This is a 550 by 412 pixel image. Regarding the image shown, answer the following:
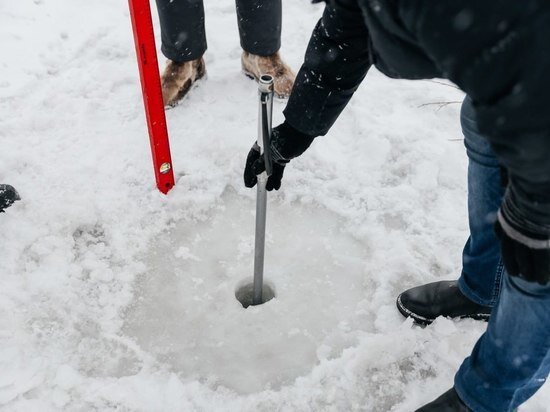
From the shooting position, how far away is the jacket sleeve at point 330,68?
129cm

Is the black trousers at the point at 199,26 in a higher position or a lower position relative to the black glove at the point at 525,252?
lower

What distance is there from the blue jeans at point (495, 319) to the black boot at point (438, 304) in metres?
0.10

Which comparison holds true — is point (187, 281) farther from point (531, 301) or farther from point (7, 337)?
point (531, 301)

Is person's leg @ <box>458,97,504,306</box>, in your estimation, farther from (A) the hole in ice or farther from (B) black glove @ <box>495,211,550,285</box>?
(A) the hole in ice

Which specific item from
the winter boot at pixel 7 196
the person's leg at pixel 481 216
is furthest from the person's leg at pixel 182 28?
the person's leg at pixel 481 216

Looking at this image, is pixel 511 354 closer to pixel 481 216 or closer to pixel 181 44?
pixel 481 216

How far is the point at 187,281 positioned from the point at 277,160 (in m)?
0.67

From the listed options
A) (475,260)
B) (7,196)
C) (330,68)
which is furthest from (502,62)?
(7,196)

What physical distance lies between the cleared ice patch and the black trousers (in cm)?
83

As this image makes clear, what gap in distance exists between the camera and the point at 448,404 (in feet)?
4.98

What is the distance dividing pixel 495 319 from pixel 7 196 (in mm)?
1872

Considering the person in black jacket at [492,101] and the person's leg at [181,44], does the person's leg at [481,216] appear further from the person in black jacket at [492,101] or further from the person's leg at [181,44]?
the person's leg at [181,44]

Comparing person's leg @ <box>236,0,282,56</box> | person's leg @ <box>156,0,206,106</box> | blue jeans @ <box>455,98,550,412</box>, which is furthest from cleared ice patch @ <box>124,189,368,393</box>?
person's leg @ <box>236,0,282,56</box>

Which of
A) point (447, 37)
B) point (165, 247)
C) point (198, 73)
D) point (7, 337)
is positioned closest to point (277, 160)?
point (165, 247)
